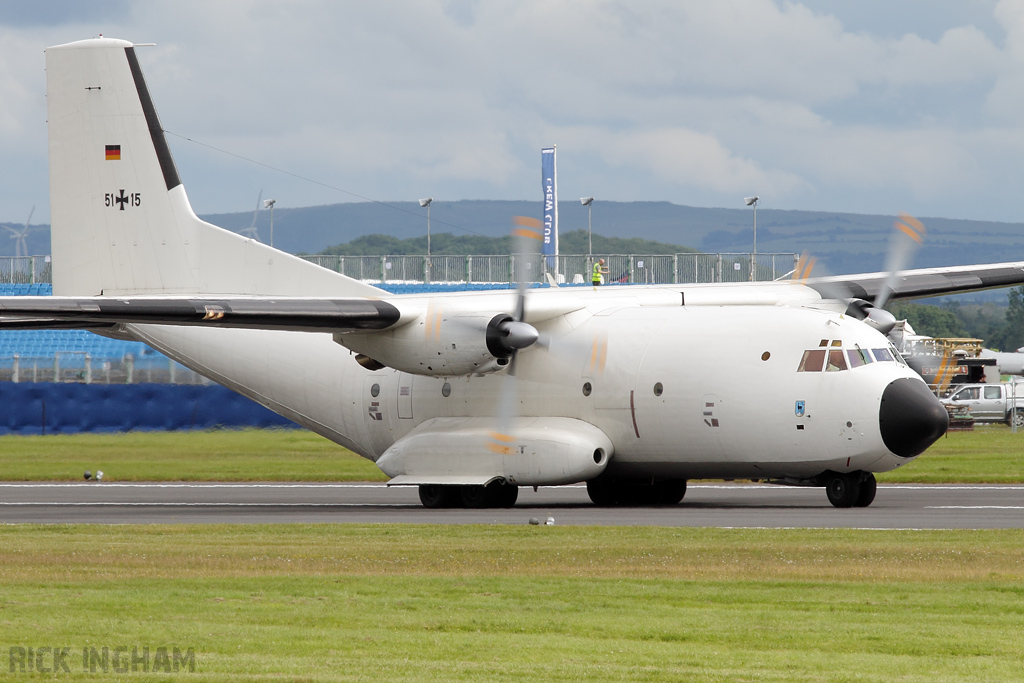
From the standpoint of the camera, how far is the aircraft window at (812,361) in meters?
20.9

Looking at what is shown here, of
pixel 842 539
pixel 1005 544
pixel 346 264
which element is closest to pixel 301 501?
pixel 842 539

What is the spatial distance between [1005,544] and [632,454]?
25.1 ft

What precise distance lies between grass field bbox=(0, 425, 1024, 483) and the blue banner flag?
29.3 metres

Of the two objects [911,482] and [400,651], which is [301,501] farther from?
[400,651]

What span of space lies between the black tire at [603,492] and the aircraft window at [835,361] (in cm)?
497

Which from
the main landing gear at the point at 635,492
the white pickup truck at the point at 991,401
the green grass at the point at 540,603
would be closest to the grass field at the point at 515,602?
the green grass at the point at 540,603

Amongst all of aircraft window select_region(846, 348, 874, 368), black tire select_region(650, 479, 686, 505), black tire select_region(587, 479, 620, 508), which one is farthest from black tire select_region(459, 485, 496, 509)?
aircraft window select_region(846, 348, 874, 368)

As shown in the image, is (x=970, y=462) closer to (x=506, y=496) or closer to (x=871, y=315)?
(x=871, y=315)

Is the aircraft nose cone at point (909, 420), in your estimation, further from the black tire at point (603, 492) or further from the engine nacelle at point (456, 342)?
the black tire at point (603, 492)

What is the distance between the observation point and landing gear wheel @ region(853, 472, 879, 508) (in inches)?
840

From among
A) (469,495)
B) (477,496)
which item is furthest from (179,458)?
(477,496)

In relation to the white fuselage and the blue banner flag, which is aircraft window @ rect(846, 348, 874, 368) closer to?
the white fuselage

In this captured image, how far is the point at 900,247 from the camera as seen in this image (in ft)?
79.3

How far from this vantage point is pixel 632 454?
2242cm
